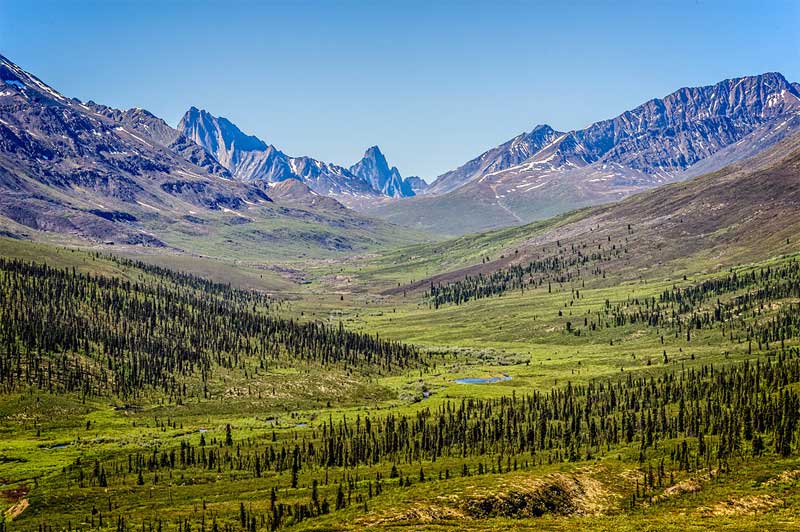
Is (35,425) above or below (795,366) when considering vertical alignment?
below

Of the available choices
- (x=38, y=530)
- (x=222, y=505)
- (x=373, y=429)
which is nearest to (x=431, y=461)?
(x=373, y=429)

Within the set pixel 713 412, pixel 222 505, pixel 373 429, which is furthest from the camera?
pixel 373 429

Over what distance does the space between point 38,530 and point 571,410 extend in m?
134

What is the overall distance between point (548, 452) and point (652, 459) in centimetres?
2711

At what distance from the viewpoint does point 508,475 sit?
396 ft

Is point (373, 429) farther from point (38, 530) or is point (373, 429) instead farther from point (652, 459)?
point (38, 530)

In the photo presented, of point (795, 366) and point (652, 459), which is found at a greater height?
point (795, 366)

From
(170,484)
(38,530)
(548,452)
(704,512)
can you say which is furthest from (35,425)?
(704,512)

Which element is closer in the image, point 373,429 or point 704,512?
point 704,512

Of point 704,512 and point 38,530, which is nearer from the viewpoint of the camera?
point 704,512

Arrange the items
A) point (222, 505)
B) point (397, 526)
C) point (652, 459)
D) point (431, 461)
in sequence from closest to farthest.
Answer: point (397, 526) → point (222, 505) → point (652, 459) → point (431, 461)

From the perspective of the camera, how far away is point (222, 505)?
404 ft

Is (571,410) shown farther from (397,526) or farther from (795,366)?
(397,526)

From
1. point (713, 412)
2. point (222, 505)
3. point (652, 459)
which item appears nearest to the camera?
point (222, 505)
